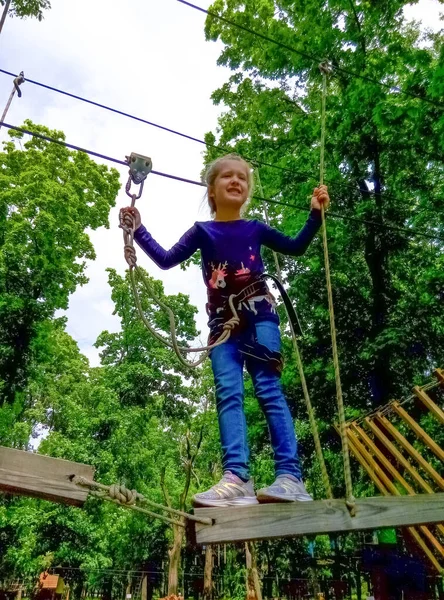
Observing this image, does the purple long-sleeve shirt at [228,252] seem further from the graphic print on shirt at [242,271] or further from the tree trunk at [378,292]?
the tree trunk at [378,292]

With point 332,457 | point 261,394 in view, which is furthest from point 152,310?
point 261,394

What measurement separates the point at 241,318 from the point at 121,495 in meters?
0.86

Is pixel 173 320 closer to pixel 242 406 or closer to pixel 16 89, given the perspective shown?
pixel 242 406

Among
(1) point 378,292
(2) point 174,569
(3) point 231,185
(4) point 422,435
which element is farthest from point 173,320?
(2) point 174,569

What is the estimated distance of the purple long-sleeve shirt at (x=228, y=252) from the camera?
2275 mm

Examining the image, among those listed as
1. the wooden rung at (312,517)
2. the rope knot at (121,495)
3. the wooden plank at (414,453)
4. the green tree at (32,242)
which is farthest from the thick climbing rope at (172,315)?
the green tree at (32,242)

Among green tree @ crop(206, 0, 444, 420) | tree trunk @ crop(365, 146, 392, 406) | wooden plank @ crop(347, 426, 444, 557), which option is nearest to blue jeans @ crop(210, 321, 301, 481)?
wooden plank @ crop(347, 426, 444, 557)

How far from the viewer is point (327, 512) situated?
173cm

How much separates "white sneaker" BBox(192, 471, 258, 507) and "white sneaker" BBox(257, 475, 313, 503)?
0.25ft

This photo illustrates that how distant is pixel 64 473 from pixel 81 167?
13.4 meters

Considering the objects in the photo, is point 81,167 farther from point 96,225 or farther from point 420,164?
point 420,164

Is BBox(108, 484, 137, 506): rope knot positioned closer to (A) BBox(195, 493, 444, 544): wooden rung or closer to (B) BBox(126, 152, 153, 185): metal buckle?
(A) BBox(195, 493, 444, 544): wooden rung

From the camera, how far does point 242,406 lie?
6.77ft

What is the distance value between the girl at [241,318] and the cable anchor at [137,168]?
196 mm
